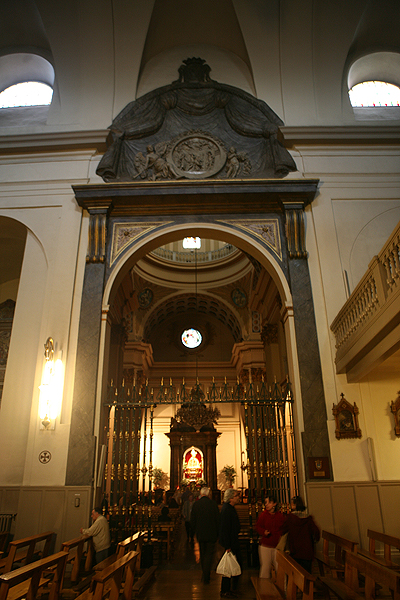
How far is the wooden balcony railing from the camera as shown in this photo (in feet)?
21.1

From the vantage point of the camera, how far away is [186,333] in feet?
87.3

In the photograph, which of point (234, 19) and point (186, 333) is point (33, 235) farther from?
point (186, 333)

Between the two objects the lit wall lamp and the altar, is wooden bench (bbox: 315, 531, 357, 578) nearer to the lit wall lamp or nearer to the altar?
the lit wall lamp

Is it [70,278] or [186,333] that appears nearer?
[70,278]

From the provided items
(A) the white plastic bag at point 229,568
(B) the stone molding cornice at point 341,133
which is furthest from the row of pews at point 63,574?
(B) the stone molding cornice at point 341,133

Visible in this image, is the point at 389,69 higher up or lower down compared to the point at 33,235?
higher up

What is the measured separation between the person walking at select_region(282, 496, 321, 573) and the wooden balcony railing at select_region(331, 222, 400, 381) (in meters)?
2.79

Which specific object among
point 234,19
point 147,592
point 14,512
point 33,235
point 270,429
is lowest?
point 147,592

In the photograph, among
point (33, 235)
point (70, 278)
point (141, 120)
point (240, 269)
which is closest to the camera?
point (70, 278)

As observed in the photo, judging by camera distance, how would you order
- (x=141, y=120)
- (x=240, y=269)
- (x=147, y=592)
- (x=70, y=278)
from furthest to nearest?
1. (x=240, y=269)
2. (x=141, y=120)
3. (x=70, y=278)
4. (x=147, y=592)

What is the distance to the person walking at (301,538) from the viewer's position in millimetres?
5971

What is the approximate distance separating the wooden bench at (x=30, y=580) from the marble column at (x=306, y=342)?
4.70 metres

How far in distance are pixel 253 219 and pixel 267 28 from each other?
544cm

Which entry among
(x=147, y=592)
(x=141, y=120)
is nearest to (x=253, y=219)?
(x=141, y=120)
